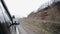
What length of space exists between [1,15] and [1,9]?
3.3 inches

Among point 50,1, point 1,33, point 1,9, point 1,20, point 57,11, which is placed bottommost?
point 1,33

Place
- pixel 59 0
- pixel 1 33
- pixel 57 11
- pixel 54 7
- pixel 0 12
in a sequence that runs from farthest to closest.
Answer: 1. pixel 54 7
2. pixel 57 11
3. pixel 59 0
4. pixel 0 12
5. pixel 1 33

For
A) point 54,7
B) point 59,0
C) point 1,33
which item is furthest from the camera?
point 54,7

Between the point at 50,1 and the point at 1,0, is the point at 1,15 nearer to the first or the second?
the point at 1,0

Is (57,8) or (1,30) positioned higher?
(57,8)

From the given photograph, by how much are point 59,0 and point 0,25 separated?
94.0 feet

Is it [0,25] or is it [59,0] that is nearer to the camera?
[0,25]

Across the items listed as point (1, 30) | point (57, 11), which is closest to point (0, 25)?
point (1, 30)

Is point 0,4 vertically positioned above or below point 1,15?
above

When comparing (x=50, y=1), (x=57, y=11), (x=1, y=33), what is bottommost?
(x=1, y=33)

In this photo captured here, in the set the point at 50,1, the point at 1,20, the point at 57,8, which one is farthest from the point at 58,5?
the point at 1,20

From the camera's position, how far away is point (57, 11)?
3306cm

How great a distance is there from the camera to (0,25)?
207 cm

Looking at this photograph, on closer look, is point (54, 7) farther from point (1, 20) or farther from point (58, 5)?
point (1, 20)
